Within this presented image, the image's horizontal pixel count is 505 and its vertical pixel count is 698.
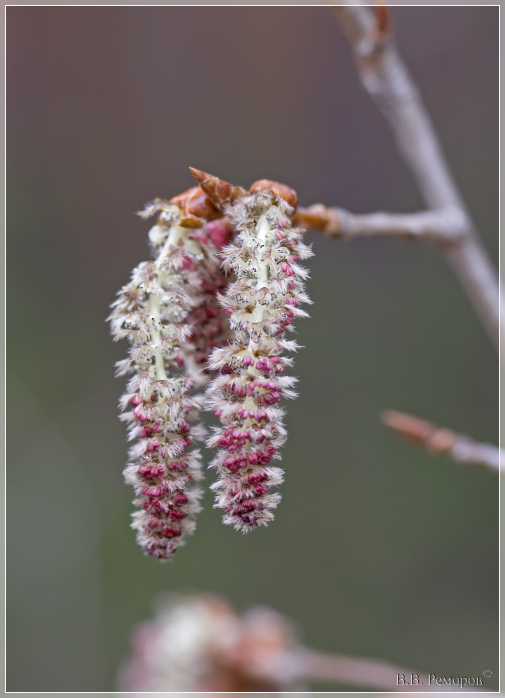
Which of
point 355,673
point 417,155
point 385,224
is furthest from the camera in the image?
point 417,155

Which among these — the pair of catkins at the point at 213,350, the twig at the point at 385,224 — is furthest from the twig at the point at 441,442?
the pair of catkins at the point at 213,350

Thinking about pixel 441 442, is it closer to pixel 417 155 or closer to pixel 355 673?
pixel 355 673

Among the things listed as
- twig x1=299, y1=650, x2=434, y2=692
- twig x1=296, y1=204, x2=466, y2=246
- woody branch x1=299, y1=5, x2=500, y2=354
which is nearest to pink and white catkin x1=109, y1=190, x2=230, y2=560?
twig x1=296, y1=204, x2=466, y2=246

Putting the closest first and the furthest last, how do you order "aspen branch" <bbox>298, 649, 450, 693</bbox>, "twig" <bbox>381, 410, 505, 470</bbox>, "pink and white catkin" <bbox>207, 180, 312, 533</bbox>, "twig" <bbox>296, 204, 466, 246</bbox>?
"pink and white catkin" <bbox>207, 180, 312, 533</bbox>, "twig" <bbox>296, 204, 466, 246</bbox>, "aspen branch" <bbox>298, 649, 450, 693</bbox>, "twig" <bbox>381, 410, 505, 470</bbox>

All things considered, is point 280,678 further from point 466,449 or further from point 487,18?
point 487,18

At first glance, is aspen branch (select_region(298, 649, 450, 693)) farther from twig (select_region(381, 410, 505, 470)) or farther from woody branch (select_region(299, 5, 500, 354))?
woody branch (select_region(299, 5, 500, 354))

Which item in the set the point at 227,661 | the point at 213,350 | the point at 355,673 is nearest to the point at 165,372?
the point at 213,350

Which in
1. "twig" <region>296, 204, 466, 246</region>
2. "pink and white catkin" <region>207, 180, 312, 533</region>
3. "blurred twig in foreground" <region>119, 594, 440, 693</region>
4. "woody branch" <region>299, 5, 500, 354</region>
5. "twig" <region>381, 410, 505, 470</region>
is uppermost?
"woody branch" <region>299, 5, 500, 354</region>
